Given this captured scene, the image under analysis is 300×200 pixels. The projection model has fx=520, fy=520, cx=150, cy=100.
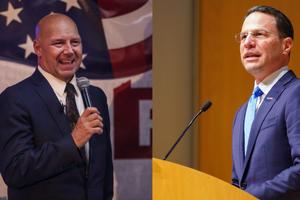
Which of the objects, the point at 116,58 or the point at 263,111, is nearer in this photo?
the point at 116,58

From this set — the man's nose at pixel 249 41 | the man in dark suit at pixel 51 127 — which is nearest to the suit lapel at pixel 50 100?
the man in dark suit at pixel 51 127

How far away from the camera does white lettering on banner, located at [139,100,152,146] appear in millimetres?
1024

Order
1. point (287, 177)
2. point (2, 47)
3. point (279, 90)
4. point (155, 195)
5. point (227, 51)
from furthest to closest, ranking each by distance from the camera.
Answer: point (227, 51) → point (279, 90) → point (287, 177) → point (155, 195) → point (2, 47)

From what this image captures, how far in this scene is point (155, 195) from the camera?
4.43 feet

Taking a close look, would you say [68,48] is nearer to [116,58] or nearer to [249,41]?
[116,58]

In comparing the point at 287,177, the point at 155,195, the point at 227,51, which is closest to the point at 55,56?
the point at 155,195

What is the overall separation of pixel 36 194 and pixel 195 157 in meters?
2.50

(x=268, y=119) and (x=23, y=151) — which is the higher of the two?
(x=23, y=151)

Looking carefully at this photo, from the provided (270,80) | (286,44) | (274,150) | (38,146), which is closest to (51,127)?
(38,146)

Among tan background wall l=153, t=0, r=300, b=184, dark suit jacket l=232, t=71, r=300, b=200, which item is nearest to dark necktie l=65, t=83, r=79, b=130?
dark suit jacket l=232, t=71, r=300, b=200

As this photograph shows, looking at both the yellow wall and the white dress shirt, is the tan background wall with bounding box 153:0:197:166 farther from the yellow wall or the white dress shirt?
the white dress shirt

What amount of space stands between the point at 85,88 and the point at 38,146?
0.14 metres

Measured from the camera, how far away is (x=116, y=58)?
3.32 feet

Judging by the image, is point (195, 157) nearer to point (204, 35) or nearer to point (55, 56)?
point (204, 35)
